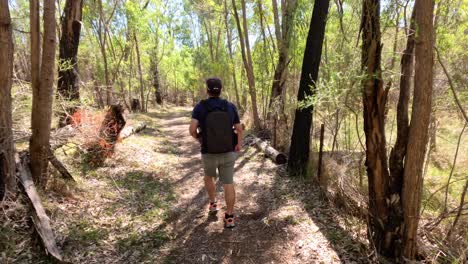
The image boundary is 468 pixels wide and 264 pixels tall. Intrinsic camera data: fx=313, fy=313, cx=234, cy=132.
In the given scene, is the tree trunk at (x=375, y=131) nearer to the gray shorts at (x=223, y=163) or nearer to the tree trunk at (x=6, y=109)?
the gray shorts at (x=223, y=163)

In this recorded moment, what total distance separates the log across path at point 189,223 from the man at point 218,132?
0.55m

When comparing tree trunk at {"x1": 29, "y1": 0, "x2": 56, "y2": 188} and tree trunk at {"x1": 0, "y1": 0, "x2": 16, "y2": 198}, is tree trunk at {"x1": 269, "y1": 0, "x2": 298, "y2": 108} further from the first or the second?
tree trunk at {"x1": 0, "y1": 0, "x2": 16, "y2": 198}

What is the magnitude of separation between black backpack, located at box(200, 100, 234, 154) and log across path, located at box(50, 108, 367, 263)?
1.21m

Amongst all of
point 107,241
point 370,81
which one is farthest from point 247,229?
point 370,81

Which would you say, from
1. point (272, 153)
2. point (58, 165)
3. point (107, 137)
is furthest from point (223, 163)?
point (272, 153)

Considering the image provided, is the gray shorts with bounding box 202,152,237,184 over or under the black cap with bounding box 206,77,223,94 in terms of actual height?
under

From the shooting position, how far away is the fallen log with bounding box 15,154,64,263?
338 centimetres

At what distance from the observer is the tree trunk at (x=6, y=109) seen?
377 cm

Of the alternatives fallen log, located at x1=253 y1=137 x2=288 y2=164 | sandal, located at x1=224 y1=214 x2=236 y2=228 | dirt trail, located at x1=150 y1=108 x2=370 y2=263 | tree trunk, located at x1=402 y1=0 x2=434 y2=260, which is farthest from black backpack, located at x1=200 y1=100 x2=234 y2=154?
fallen log, located at x1=253 y1=137 x2=288 y2=164

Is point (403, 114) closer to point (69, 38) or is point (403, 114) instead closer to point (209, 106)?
point (209, 106)

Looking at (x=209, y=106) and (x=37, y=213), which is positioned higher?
(x=209, y=106)

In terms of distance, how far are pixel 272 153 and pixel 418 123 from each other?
204 inches

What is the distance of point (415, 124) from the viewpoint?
3.11 metres

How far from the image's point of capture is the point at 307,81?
20.3 ft
